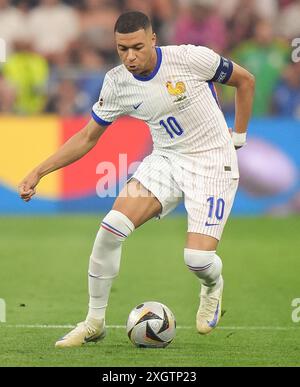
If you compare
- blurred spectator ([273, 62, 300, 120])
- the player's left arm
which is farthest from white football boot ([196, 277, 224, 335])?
blurred spectator ([273, 62, 300, 120])

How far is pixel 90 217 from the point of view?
16.7 meters

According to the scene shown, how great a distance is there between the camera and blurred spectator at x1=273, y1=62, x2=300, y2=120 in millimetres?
17547

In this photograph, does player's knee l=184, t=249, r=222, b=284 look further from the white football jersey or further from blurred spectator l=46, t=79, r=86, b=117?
blurred spectator l=46, t=79, r=86, b=117

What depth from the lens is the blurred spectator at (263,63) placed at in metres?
17.6

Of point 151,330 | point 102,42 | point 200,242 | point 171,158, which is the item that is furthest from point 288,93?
point 151,330

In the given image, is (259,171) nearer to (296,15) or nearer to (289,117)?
(289,117)

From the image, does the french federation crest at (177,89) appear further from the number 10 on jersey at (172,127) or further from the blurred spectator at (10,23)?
the blurred spectator at (10,23)

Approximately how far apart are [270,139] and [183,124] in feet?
A: 29.0

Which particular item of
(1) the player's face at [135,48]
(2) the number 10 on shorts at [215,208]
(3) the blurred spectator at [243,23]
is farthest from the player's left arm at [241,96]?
(3) the blurred spectator at [243,23]

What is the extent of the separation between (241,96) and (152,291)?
3028 mm

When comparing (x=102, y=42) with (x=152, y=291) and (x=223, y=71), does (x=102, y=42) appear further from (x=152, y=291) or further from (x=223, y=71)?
(x=223, y=71)

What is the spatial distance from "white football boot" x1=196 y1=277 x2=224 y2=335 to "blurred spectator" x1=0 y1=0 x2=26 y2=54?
443 inches

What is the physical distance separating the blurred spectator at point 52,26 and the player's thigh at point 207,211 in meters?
11.3

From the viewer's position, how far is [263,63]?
57.8ft
